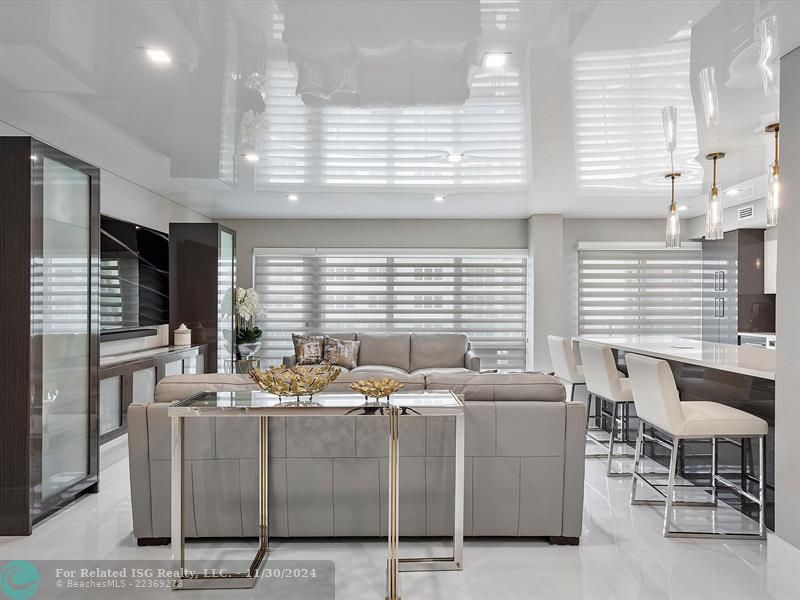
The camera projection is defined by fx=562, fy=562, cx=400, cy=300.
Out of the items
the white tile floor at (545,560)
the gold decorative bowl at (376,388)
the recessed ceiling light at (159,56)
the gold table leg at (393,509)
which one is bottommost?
the white tile floor at (545,560)

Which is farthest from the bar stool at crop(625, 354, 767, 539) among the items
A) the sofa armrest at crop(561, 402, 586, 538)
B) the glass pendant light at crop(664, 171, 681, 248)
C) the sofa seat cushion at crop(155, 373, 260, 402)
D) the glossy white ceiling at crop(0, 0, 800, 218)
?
the sofa seat cushion at crop(155, 373, 260, 402)

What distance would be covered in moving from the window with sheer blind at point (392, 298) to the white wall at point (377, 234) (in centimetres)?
18

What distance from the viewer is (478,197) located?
6.42 meters

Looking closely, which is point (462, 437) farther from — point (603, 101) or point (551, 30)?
point (603, 101)

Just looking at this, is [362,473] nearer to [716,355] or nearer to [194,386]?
[194,386]

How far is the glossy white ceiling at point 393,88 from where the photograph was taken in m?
2.41

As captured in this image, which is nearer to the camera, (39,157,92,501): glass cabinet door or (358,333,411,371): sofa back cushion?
(39,157,92,501): glass cabinet door

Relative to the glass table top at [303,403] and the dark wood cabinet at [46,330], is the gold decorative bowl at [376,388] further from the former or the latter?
the dark wood cabinet at [46,330]

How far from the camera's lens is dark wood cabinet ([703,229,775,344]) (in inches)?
277

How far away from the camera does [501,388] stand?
288 centimetres

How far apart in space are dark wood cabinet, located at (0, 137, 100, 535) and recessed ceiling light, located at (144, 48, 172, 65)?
2.89 ft

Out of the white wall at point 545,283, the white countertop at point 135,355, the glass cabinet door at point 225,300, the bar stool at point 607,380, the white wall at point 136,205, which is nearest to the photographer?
the bar stool at point 607,380

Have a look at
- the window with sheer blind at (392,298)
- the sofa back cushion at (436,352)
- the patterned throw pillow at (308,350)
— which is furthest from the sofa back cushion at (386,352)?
the window with sheer blind at (392,298)

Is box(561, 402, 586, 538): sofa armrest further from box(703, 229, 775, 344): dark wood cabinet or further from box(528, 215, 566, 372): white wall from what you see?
box(703, 229, 775, 344): dark wood cabinet
